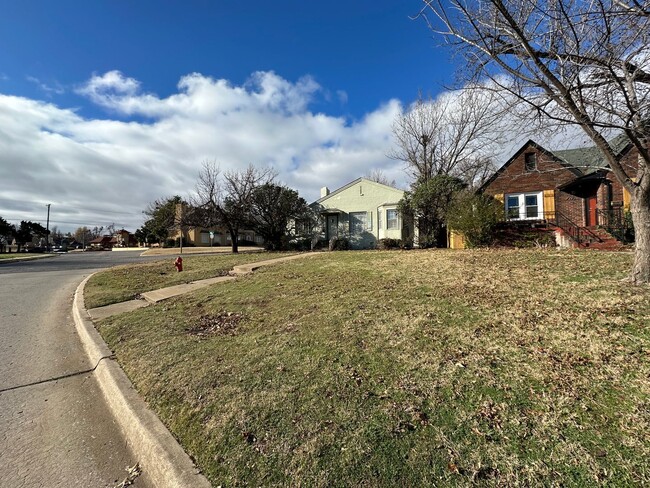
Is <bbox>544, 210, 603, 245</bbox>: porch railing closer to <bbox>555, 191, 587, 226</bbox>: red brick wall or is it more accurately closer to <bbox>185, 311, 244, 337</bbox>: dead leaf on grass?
<bbox>555, 191, 587, 226</bbox>: red brick wall

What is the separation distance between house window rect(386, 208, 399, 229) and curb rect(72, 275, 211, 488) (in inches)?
786

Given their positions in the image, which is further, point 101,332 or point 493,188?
point 493,188

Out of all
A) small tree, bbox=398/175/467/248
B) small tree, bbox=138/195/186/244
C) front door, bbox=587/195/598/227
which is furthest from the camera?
small tree, bbox=138/195/186/244

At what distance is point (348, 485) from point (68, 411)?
3.18m

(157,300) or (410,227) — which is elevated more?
(410,227)

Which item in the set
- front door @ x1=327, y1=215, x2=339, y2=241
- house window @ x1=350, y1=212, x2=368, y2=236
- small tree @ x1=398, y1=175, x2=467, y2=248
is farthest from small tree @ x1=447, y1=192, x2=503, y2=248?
front door @ x1=327, y1=215, x2=339, y2=241

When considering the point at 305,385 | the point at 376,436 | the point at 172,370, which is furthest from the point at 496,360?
the point at 172,370

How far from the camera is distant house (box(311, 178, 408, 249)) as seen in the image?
23.2m

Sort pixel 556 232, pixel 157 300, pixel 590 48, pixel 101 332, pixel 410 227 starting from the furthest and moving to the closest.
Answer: pixel 410 227 → pixel 556 232 → pixel 157 300 → pixel 101 332 → pixel 590 48

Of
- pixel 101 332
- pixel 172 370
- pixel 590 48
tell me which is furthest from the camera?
pixel 101 332

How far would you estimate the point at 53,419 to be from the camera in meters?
3.38

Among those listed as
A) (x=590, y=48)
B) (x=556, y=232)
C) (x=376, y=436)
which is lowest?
(x=376, y=436)

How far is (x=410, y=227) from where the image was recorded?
890 inches

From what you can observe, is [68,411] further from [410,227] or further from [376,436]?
[410,227]
